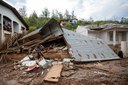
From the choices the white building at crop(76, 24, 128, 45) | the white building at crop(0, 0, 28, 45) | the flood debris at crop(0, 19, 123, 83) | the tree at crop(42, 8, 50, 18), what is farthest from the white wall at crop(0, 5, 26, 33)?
the tree at crop(42, 8, 50, 18)

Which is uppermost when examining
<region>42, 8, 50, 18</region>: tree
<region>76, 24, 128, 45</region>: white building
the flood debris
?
<region>42, 8, 50, 18</region>: tree

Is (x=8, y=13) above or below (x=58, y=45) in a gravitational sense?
above

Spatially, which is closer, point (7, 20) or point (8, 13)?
point (8, 13)

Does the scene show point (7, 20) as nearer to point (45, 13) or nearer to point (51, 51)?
point (51, 51)

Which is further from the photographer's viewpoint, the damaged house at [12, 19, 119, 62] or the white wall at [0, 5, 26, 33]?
the white wall at [0, 5, 26, 33]

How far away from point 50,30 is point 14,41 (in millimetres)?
3266

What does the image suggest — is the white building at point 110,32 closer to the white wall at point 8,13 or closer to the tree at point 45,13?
the white wall at point 8,13

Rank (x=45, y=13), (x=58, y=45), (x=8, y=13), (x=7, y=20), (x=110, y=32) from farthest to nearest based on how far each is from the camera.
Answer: (x=45, y=13)
(x=110, y=32)
(x=7, y=20)
(x=8, y=13)
(x=58, y=45)

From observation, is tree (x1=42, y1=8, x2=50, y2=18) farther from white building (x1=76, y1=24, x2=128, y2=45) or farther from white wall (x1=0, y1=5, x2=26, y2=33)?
white wall (x1=0, y1=5, x2=26, y2=33)

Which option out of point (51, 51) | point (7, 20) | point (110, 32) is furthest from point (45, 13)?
point (51, 51)

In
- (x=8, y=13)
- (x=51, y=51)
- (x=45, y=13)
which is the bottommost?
Answer: (x=51, y=51)

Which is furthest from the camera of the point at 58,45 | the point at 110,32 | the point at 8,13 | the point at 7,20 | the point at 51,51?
the point at 110,32

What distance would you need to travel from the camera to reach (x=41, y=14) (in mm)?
45312

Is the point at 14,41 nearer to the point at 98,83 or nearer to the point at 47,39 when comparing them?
the point at 47,39
